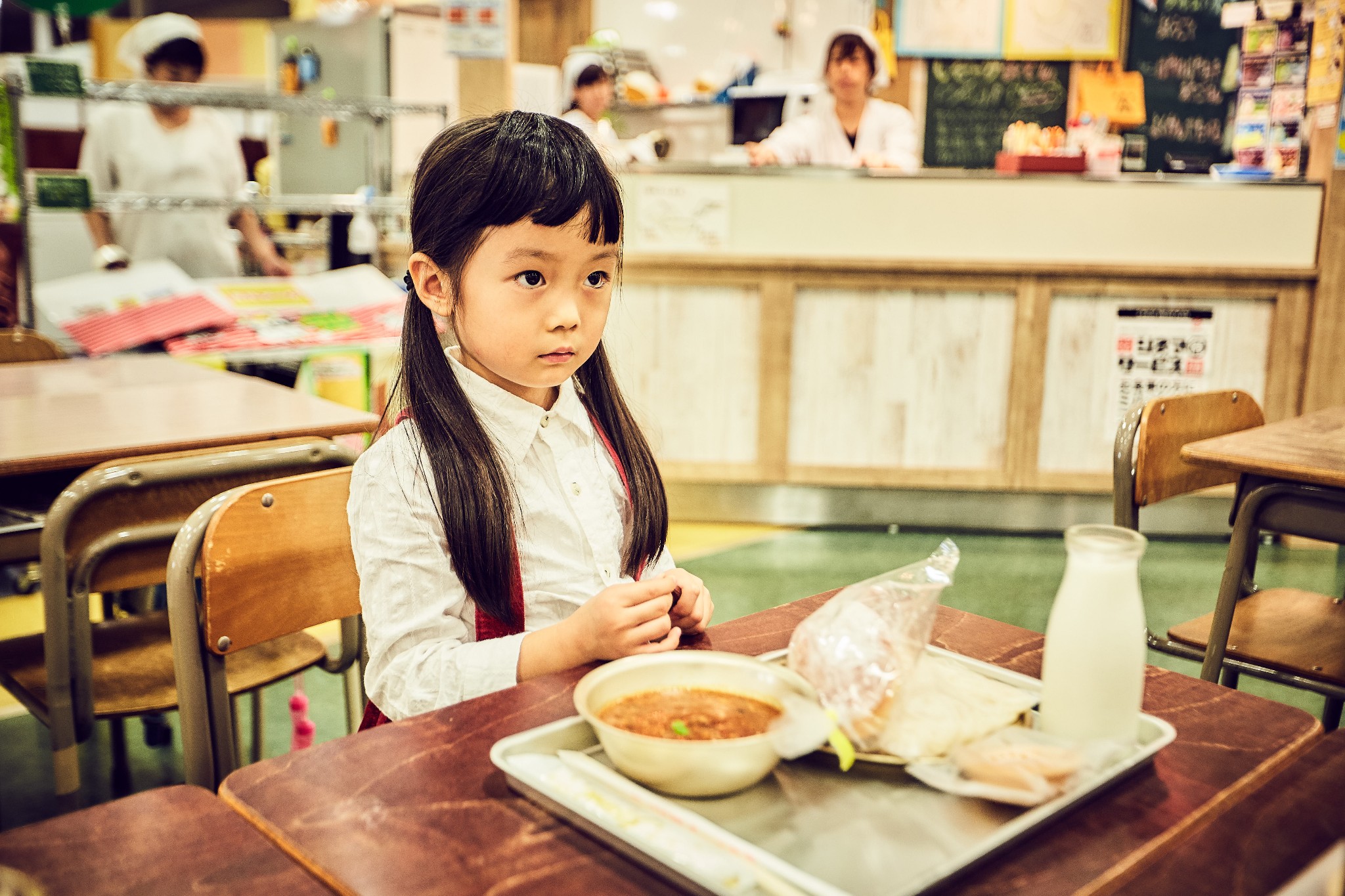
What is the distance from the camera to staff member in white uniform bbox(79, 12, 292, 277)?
146 inches

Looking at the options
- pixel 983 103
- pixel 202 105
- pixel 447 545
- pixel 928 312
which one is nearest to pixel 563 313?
pixel 447 545

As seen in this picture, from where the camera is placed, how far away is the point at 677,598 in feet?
3.45

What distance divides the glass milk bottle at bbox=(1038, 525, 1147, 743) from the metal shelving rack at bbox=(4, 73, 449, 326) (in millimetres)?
3006

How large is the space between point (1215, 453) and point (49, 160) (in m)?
5.26

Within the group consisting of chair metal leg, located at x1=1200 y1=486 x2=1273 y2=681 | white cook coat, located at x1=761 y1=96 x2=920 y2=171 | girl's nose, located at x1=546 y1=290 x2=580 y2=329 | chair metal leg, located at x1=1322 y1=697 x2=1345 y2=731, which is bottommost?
chair metal leg, located at x1=1322 y1=697 x2=1345 y2=731

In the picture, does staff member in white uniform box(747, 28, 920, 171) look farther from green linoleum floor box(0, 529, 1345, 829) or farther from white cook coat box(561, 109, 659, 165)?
green linoleum floor box(0, 529, 1345, 829)

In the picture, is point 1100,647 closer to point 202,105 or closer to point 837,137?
point 202,105

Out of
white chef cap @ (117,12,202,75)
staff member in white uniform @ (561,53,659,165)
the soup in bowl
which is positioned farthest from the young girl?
staff member in white uniform @ (561,53,659,165)

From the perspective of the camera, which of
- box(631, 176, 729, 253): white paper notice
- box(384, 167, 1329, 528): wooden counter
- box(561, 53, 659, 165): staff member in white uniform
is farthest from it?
box(561, 53, 659, 165): staff member in white uniform

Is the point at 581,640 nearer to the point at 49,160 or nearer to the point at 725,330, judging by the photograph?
the point at 725,330

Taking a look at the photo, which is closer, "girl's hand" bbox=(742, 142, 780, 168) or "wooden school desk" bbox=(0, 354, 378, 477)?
"wooden school desk" bbox=(0, 354, 378, 477)

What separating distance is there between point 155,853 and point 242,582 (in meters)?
0.60

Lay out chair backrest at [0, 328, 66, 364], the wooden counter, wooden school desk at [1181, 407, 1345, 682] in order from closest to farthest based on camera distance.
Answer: wooden school desk at [1181, 407, 1345, 682] < chair backrest at [0, 328, 66, 364] < the wooden counter

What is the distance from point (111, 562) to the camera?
1649 millimetres
